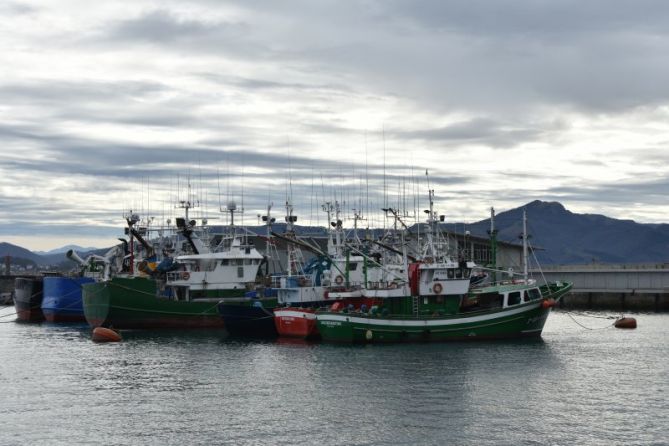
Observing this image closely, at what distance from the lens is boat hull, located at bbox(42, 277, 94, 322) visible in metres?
81.6

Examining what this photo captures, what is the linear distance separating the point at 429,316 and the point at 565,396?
19.2m

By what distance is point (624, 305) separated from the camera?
324 ft

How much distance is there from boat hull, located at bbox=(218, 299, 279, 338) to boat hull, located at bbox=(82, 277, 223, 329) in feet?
20.6

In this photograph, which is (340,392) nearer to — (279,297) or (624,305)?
(279,297)

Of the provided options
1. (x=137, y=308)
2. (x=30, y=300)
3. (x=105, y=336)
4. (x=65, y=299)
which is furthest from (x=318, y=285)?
(x=30, y=300)

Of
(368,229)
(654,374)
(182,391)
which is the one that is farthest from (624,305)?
(182,391)

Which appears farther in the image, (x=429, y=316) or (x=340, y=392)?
(x=429, y=316)

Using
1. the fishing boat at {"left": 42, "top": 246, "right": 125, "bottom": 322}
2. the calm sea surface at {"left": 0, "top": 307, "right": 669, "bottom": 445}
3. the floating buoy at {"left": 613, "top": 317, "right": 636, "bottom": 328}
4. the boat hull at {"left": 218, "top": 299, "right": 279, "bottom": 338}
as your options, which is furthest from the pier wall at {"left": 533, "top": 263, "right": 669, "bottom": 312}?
the fishing boat at {"left": 42, "top": 246, "right": 125, "bottom": 322}

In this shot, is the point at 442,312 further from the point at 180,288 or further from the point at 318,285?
the point at 180,288

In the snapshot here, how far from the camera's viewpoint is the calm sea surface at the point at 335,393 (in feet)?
102

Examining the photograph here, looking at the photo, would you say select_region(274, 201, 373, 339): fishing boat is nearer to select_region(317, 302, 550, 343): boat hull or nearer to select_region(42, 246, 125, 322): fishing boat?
select_region(317, 302, 550, 343): boat hull

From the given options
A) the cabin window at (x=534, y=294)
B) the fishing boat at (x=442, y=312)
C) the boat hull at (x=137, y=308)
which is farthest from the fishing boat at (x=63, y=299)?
the cabin window at (x=534, y=294)

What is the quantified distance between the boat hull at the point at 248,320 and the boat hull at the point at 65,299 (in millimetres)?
23732

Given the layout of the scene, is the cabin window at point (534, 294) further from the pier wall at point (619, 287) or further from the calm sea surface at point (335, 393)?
the pier wall at point (619, 287)
